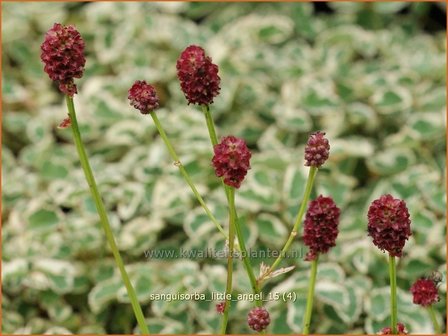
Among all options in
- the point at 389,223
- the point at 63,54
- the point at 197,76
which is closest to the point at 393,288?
the point at 389,223

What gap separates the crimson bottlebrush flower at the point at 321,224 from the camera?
42.7 inches

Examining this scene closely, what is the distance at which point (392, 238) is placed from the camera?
1014mm

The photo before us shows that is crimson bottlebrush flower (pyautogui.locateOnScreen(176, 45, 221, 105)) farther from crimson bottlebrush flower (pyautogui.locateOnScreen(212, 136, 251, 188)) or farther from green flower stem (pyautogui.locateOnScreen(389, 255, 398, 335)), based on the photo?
green flower stem (pyautogui.locateOnScreen(389, 255, 398, 335))

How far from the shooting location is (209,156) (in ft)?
Answer: 7.76

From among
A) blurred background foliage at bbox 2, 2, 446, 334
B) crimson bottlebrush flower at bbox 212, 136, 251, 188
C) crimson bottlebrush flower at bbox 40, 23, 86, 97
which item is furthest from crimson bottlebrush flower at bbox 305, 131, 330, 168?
blurred background foliage at bbox 2, 2, 446, 334

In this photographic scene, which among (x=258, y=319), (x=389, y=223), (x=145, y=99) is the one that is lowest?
(x=258, y=319)

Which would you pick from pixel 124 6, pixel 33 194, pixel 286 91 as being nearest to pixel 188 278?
pixel 33 194

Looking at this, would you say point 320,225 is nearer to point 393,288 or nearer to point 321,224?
point 321,224

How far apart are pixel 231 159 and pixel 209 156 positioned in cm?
139

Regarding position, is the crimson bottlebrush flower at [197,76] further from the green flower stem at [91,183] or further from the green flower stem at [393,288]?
the green flower stem at [393,288]

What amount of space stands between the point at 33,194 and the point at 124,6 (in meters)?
1.02

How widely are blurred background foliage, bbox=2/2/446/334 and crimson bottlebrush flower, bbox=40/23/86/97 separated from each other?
984 millimetres

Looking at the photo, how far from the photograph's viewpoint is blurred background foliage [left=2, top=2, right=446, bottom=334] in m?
2.01

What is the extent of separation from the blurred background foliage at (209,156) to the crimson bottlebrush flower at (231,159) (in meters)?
0.95
